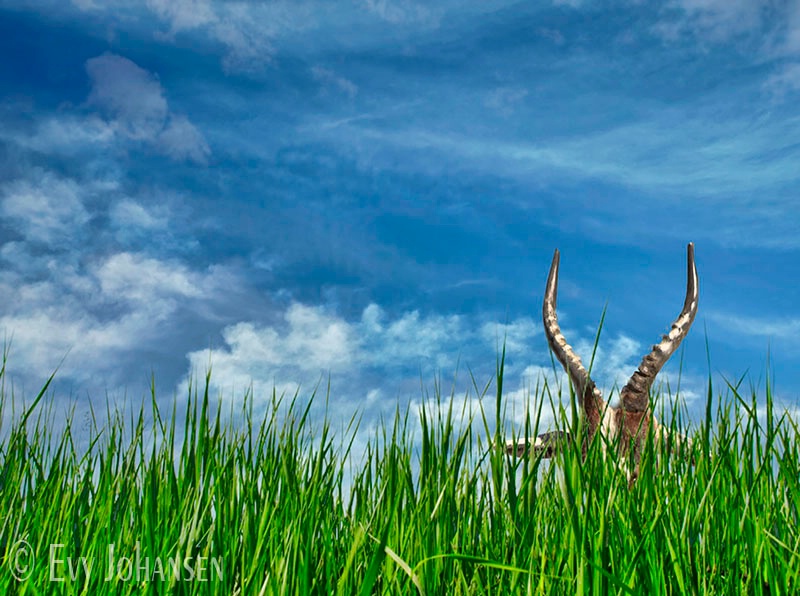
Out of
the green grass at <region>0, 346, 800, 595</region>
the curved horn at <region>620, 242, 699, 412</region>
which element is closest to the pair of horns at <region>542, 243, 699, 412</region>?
the curved horn at <region>620, 242, 699, 412</region>

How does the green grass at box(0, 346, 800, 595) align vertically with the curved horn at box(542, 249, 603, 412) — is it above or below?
below

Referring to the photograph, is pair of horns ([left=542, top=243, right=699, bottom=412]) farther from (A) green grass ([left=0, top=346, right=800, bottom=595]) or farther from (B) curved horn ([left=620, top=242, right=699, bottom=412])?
(A) green grass ([left=0, top=346, right=800, bottom=595])

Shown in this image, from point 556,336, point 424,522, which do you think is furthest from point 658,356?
point 424,522

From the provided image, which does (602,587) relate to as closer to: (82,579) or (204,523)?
(204,523)

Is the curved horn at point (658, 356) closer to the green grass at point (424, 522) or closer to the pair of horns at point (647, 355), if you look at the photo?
the pair of horns at point (647, 355)

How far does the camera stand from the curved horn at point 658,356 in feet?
18.4

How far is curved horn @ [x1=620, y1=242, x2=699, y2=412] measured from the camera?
5613mm

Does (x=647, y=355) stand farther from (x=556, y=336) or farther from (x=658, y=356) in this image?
(x=556, y=336)

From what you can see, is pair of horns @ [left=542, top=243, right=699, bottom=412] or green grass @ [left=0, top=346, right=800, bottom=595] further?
pair of horns @ [left=542, top=243, right=699, bottom=412]

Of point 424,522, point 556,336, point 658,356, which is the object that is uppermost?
point 556,336

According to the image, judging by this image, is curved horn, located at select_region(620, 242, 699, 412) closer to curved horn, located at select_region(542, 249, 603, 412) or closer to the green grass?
curved horn, located at select_region(542, 249, 603, 412)

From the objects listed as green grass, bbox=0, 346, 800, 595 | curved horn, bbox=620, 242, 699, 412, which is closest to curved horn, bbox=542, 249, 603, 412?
curved horn, bbox=620, 242, 699, 412

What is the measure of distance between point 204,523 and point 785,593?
1.82 meters

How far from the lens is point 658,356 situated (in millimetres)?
5641
